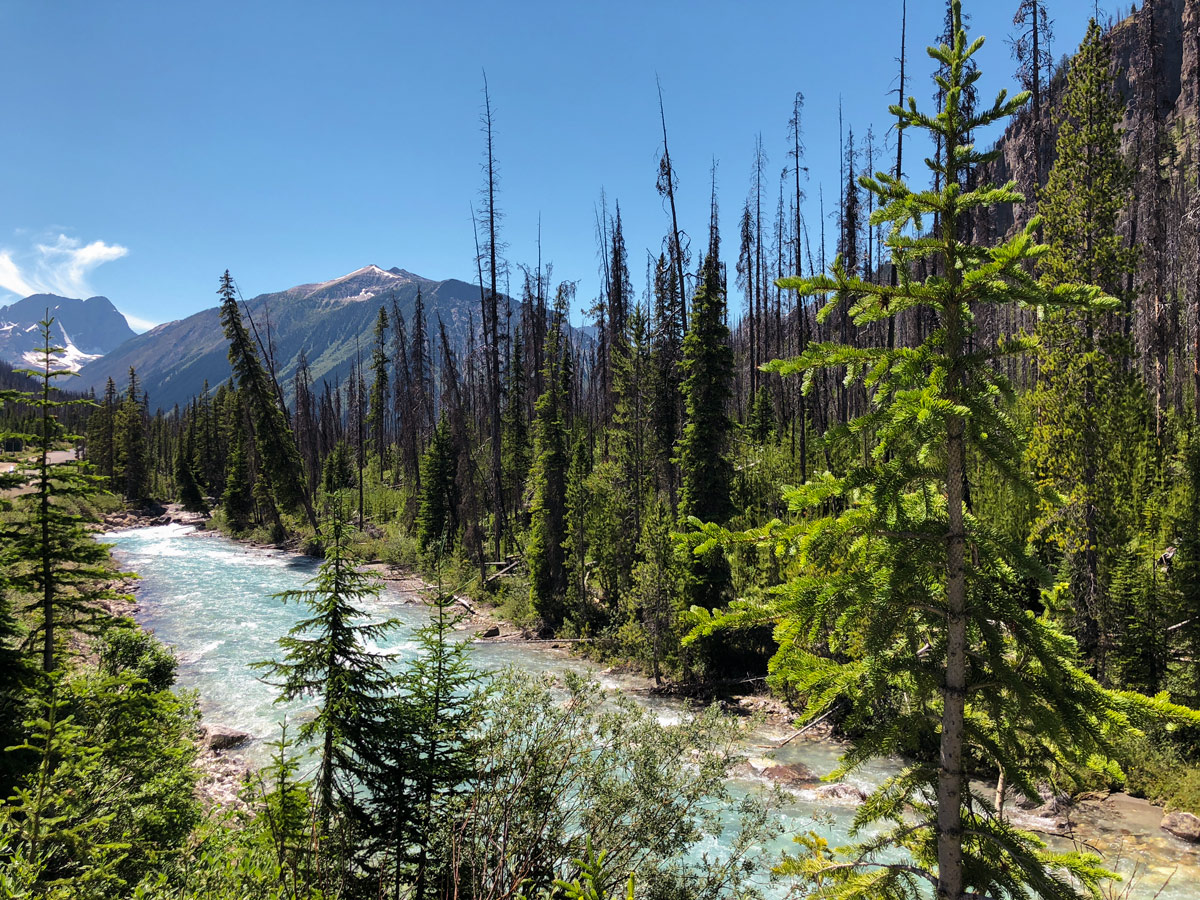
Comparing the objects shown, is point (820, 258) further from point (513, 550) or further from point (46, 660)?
point (46, 660)

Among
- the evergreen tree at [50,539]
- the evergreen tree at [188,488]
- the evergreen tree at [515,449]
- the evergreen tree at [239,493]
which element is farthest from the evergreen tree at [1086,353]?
the evergreen tree at [188,488]

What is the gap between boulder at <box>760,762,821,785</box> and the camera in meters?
12.7

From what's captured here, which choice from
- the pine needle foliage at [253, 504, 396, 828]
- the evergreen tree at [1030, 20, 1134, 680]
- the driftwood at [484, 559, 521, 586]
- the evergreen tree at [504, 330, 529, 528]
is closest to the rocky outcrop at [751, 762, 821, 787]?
the evergreen tree at [1030, 20, 1134, 680]

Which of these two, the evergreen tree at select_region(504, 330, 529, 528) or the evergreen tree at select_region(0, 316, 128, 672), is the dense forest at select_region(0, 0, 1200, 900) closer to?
the evergreen tree at select_region(0, 316, 128, 672)

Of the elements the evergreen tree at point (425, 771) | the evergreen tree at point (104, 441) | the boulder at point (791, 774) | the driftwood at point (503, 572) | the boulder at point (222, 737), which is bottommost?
the boulder at point (791, 774)

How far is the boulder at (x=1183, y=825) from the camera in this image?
388 inches

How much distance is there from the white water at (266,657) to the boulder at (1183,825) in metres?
0.18

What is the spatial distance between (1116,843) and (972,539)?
1018 centimetres

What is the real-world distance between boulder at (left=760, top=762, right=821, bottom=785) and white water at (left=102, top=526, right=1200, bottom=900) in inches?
13.7

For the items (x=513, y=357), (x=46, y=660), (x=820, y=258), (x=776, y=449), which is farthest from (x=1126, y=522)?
(x=513, y=357)

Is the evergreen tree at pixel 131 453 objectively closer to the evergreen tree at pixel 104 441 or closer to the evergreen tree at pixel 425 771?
the evergreen tree at pixel 104 441

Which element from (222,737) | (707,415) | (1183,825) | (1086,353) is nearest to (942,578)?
(1183,825)

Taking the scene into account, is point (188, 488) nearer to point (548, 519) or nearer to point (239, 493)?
point (239, 493)

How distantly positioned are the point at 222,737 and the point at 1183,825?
1829 cm
